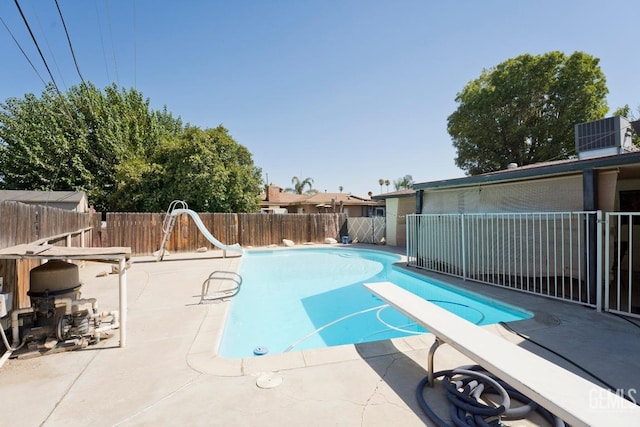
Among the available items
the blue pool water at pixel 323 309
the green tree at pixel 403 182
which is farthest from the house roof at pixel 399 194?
the green tree at pixel 403 182

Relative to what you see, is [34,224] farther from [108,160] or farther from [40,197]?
[108,160]

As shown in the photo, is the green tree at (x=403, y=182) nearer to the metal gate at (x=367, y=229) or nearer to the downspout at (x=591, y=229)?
the metal gate at (x=367, y=229)

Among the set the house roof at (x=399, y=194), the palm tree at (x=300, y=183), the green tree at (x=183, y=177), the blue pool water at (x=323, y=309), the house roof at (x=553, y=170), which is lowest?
the blue pool water at (x=323, y=309)

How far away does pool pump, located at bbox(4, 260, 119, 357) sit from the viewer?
3.34 meters

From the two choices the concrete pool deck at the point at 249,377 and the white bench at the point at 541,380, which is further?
the concrete pool deck at the point at 249,377

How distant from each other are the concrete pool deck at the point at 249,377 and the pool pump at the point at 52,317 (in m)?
0.19

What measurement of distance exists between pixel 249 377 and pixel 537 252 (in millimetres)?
6111

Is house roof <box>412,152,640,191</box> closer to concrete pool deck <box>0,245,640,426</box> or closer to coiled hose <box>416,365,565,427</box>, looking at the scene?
concrete pool deck <box>0,245,640,426</box>

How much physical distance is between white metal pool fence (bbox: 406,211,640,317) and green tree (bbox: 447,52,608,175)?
499 inches

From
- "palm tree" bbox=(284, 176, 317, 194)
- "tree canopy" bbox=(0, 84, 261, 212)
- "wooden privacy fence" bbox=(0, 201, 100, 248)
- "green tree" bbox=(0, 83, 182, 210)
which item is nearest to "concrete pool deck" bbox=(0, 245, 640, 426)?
"wooden privacy fence" bbox=(0, 201, 100, 248)

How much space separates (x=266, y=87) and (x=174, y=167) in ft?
22.4

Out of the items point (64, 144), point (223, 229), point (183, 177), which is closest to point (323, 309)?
point (223, 229)

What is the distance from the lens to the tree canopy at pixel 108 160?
15.4m

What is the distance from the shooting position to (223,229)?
13.9 metres
